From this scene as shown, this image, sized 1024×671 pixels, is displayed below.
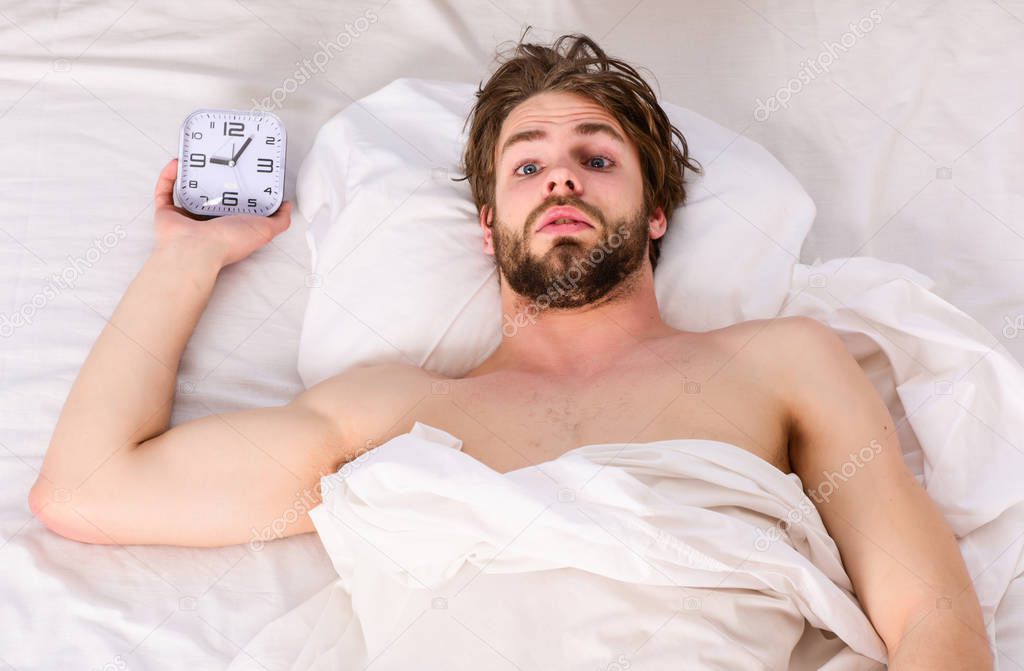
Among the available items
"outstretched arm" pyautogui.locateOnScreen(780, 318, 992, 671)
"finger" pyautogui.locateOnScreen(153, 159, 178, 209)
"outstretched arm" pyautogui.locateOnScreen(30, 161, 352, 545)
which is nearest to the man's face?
"outstretched arm" pyautogui.locateOnScreen(780, 318, 992, 671)

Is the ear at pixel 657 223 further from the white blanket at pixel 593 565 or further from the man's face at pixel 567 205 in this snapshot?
the white blanket at pixel 593 565

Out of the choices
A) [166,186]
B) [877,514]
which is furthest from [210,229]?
[877,514]

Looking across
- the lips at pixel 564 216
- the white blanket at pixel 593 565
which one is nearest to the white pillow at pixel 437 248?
the lips at pixel 564 216

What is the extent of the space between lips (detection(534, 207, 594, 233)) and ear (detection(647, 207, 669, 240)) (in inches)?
9.1

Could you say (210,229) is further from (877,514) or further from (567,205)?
(877,514)

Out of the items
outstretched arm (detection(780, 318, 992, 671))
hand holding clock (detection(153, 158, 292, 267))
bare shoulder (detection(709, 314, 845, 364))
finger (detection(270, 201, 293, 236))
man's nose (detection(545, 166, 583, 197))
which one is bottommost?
outstretched arm (detection(780, 318, 992, 671))

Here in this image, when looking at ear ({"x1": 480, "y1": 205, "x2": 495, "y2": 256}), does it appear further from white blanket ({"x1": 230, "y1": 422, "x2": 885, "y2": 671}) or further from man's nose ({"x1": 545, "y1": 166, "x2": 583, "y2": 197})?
white blanket ({"x1": 230, "y1": 422, "x2": 885, "y2": 671})

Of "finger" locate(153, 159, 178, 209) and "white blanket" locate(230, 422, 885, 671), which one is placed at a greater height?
"finger" locate(153, 159, 178, 209)

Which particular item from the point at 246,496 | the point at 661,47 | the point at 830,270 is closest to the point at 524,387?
the point at 246,496

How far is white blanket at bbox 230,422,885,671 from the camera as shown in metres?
1.62

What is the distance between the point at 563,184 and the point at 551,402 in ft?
1.34

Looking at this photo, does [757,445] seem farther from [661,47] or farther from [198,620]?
[661,47]

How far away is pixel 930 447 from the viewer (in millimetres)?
1978

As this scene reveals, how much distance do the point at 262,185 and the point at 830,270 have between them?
111 centimetres
